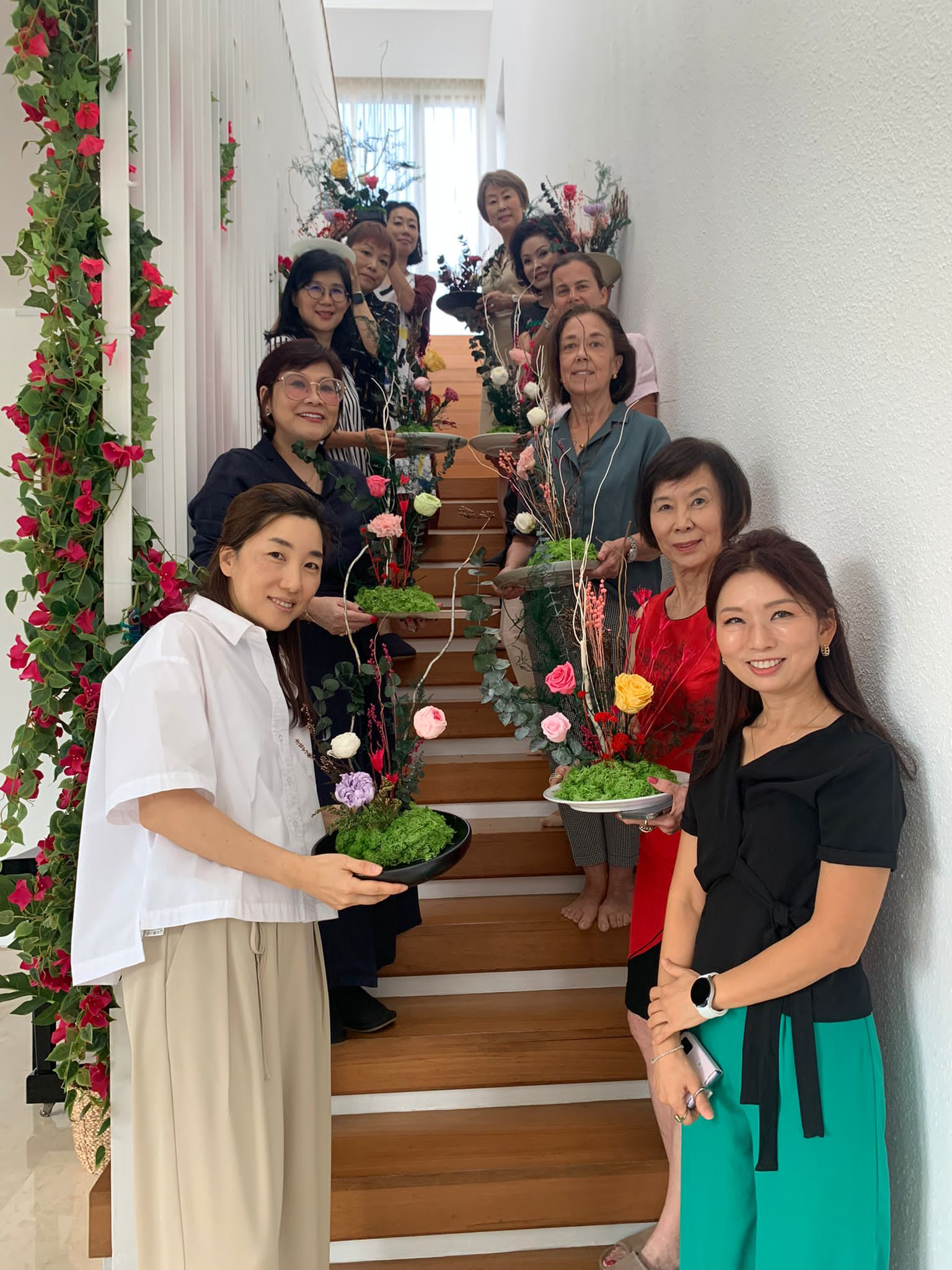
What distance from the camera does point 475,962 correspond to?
2.67 meters

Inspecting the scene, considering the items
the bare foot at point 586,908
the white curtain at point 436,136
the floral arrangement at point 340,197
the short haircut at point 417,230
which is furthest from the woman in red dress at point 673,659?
the white curtain at point 436,136

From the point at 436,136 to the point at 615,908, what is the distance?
9.08 metres

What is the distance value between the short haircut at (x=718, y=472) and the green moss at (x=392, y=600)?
2.78 ft

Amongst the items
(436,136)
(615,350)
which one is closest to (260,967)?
(615,350)

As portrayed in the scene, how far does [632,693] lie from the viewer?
1.67 m

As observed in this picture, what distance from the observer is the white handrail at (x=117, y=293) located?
6.20 ft

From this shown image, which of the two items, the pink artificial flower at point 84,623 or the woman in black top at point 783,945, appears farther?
the pink artificial flower at point 84,623

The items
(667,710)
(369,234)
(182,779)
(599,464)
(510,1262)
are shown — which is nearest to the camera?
(182,779)

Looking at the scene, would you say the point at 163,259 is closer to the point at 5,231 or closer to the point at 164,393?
the point at 164,393

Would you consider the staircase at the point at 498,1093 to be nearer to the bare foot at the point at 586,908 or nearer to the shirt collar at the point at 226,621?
the bare foot at the point at 586,908

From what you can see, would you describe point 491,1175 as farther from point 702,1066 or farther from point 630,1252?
point 702,1066

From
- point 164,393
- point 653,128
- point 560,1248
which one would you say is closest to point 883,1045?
point 560,1248

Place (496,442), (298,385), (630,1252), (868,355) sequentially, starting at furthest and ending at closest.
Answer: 1. (496,442)
2. (298,385)
3. (630,1252)
4. (868,355)

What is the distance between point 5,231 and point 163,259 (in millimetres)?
1871
